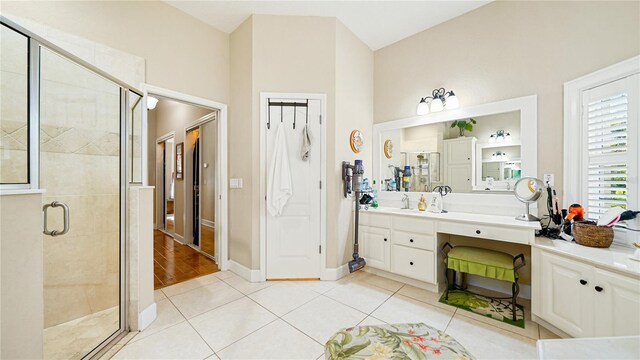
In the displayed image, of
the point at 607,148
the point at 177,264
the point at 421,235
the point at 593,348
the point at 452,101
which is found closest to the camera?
the point at 593,348

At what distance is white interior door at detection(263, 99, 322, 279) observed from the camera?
2715mm

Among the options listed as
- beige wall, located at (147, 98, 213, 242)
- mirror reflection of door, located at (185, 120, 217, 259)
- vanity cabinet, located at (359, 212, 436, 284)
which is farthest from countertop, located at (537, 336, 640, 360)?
beige wall, located at (147, 98, 213, 242)

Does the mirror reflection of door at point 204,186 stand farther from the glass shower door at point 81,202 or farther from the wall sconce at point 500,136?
the wall sconce at point 500,136

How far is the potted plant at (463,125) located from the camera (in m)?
2.63

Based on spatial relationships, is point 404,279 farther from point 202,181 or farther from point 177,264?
point 202,181

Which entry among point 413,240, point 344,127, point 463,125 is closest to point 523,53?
point 463,125

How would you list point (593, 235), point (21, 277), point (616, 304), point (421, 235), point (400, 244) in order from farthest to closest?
point (400, 244) → point (421, 235) → point (593, 235) → point (616, 304) → point (21, 277)

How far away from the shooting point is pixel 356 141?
10.0ft

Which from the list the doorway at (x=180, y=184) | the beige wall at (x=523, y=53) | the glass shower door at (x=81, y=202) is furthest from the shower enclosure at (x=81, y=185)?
the beige wall at (x=523, y=53)

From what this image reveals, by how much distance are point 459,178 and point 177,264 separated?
3.88 meters

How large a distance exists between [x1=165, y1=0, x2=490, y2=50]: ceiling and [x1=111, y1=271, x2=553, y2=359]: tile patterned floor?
3.14 meters

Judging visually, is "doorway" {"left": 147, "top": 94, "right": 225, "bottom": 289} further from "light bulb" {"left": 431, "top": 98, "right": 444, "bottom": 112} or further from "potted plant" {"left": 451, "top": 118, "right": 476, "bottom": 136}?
"potted plant" {"left": 451, "top": 118, "right": 476, "bottom": 136}

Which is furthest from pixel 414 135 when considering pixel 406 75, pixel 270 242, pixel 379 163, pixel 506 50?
pixel 270 242

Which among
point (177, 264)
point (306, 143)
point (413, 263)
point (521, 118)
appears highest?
point (521, 118)
